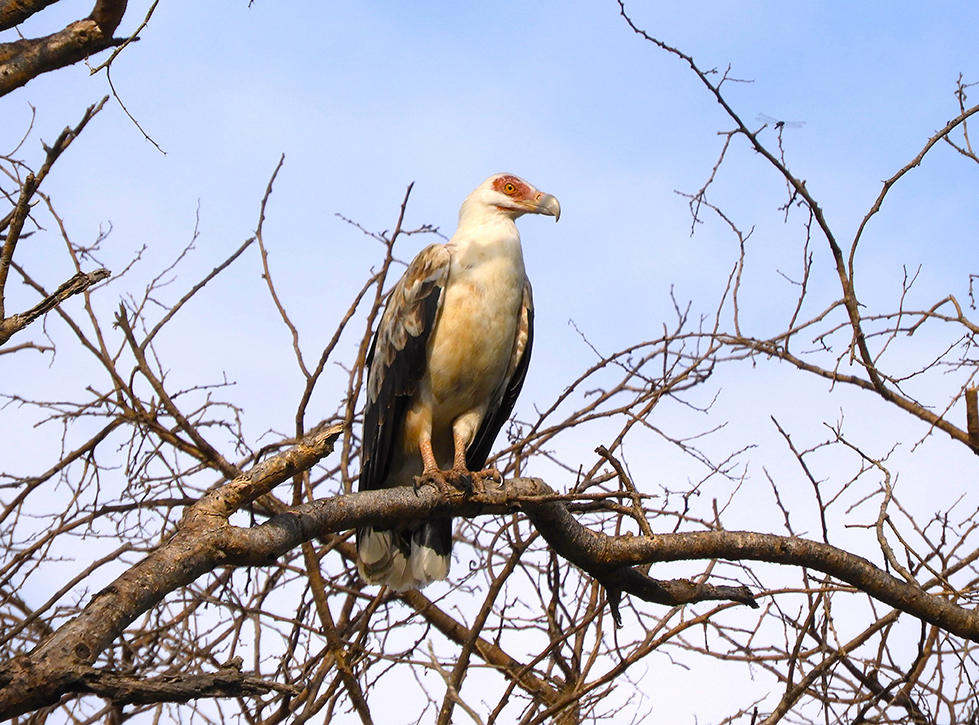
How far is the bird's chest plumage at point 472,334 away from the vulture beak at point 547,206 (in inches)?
21.1

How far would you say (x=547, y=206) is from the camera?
492 cm

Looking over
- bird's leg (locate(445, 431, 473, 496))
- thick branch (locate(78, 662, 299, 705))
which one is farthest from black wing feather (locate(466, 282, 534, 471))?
thick branch (locate(78, 662, 299, 705))

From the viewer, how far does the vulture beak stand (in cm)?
492

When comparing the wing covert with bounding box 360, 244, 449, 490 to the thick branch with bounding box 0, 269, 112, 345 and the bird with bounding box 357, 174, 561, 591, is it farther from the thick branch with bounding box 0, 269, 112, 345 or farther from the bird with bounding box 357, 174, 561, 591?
the thick branch with bounding box 0, 269, 112, 345

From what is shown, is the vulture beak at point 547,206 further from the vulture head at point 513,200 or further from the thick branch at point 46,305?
the thick branch at point 46,305

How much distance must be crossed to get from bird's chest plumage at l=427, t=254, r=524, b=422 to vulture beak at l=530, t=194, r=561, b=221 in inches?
21.1

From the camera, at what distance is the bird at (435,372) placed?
14.1ft

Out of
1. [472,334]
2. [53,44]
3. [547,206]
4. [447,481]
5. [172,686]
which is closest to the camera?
[172,686]

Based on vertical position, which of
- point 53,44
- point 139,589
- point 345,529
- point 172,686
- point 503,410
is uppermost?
point 503,410

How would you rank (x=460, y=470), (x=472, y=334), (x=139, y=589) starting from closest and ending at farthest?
(x=139, y=589)
(x=460, y=470)
(x=472, y=334)

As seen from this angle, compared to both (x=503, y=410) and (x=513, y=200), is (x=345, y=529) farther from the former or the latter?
(x=513, y=200)

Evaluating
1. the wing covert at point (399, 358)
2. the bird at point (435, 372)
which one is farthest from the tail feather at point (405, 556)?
the wing covert at point (399, 358)

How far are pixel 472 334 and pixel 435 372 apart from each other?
234 millimetres

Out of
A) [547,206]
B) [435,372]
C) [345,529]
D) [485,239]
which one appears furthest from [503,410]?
[345,529]
